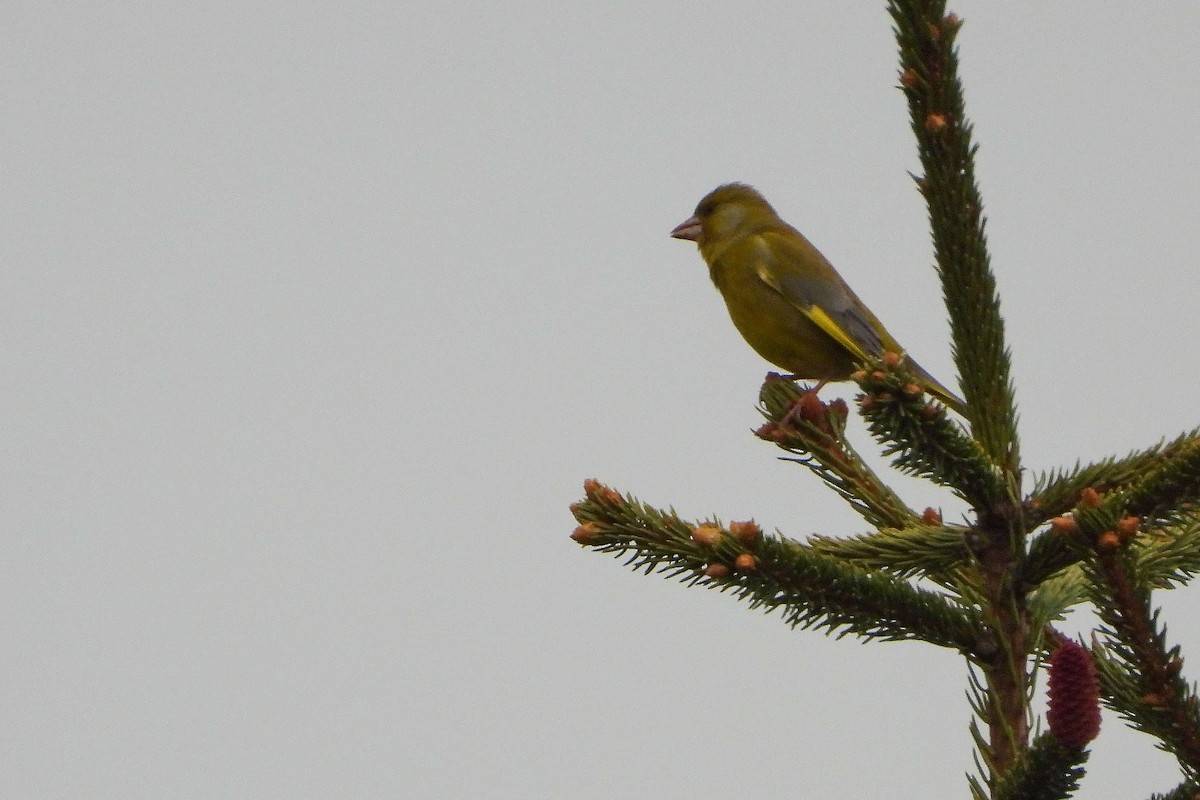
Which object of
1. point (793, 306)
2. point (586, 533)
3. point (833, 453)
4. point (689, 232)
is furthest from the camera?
point (689, 232)

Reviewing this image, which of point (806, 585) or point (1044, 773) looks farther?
point (806, 585)

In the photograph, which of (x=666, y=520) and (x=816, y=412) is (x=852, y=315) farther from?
(x=666, y=520)

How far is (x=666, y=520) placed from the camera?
221 cm

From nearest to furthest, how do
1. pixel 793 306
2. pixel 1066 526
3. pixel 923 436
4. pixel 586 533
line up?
pixel 1066 526 → pixel 923 436 → pixel 586 533 → pixel 793 306

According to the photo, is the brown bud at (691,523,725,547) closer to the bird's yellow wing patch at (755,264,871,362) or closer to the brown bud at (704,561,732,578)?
A: the brown bud at (704,561,732,578)

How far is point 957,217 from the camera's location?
2.13 metres

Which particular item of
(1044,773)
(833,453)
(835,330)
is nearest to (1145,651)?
(1044,773)

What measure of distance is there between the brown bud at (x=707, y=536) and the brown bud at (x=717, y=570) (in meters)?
0.03

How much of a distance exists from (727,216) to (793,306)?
144cm

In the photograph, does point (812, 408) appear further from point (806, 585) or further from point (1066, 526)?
A: point (1066, 526)

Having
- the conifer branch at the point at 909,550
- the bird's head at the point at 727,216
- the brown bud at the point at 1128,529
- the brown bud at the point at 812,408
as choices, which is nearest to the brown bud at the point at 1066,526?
the brown bud at the point at 1128,529

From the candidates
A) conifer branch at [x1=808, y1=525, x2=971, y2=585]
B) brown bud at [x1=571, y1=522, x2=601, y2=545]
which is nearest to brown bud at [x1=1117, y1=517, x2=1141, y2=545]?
conifer branch at [x1=808, y1=525, x2=971, y2=585]

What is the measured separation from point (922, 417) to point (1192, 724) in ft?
1.90

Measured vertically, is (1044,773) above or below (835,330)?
below
